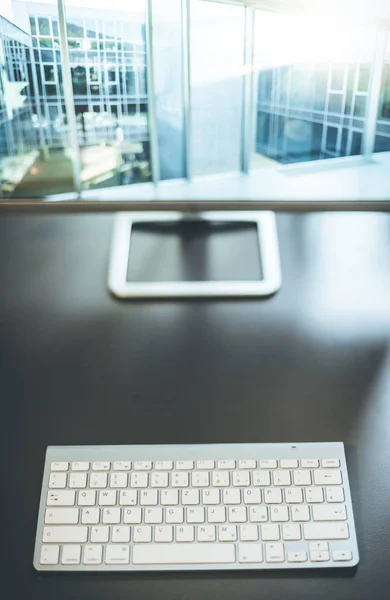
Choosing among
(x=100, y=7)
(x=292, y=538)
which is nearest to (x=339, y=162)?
(x=100, y=7)

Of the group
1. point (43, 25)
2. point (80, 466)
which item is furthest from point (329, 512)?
point (43, 25)

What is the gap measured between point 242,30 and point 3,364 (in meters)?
0.45

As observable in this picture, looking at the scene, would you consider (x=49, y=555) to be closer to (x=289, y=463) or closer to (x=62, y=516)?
(x=62, y=516)

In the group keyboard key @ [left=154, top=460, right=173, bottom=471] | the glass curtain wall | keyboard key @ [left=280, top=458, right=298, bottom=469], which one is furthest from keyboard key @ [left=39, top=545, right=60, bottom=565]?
the glass curtain wall

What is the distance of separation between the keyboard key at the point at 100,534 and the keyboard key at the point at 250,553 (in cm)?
11

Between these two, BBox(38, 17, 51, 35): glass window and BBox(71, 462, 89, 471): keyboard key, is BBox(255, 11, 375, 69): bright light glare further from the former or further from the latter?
BBox(71, 462, 89, 471): keyboard key

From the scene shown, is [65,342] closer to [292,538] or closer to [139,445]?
[139,445]

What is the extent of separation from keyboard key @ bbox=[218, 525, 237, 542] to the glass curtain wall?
1.49ft

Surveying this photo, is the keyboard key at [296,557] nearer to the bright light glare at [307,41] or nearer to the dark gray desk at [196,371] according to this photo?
the dark gray desk at [196,371]

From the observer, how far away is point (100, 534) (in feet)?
1.38

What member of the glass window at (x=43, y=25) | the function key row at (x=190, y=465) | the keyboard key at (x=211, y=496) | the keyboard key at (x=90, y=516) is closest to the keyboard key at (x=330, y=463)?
the function key row at (x=190, y=465)

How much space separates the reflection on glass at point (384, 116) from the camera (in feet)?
1.90

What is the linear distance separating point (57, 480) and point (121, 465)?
6 centimetres

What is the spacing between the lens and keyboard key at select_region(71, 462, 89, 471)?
457 millimetres
